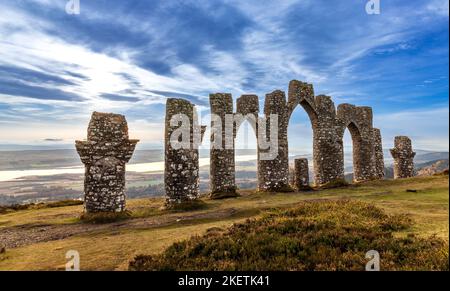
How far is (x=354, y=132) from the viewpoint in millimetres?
42906

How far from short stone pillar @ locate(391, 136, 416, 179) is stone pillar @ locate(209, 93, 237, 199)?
27889mm

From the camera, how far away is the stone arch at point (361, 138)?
137ft

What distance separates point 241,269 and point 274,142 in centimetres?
2524

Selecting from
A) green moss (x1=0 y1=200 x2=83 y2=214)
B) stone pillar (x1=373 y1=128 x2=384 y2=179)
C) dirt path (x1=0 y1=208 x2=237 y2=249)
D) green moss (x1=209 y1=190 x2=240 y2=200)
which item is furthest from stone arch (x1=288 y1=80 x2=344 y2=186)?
green moss (x1=0 y1=200 x2=83 y2=214)

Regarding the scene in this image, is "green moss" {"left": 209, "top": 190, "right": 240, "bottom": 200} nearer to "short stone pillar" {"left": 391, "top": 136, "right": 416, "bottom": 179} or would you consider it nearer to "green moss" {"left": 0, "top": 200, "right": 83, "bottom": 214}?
"green moss" {"left": 0, "top": 200, "right": 83, "bottom": 214}

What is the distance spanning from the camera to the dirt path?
54.3 ft

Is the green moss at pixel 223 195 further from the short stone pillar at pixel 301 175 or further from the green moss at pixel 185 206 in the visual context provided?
the short stone pillar at pixel 301 175

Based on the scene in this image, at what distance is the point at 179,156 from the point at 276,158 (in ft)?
40.6

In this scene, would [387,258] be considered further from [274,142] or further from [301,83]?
[301,83]

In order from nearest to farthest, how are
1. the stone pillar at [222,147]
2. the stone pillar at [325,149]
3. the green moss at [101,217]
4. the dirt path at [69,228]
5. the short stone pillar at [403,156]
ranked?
the dirt path at [69,228] < the green moss at [101,217] < the stone pillar at [222,147] < the stone pillar at [325,149] < the short stone pillar at [403,156]

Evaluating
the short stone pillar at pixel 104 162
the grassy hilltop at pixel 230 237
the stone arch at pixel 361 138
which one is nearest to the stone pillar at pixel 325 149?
the stone arch at pixel 361 138

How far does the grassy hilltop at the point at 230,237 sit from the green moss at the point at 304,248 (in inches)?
1.3
